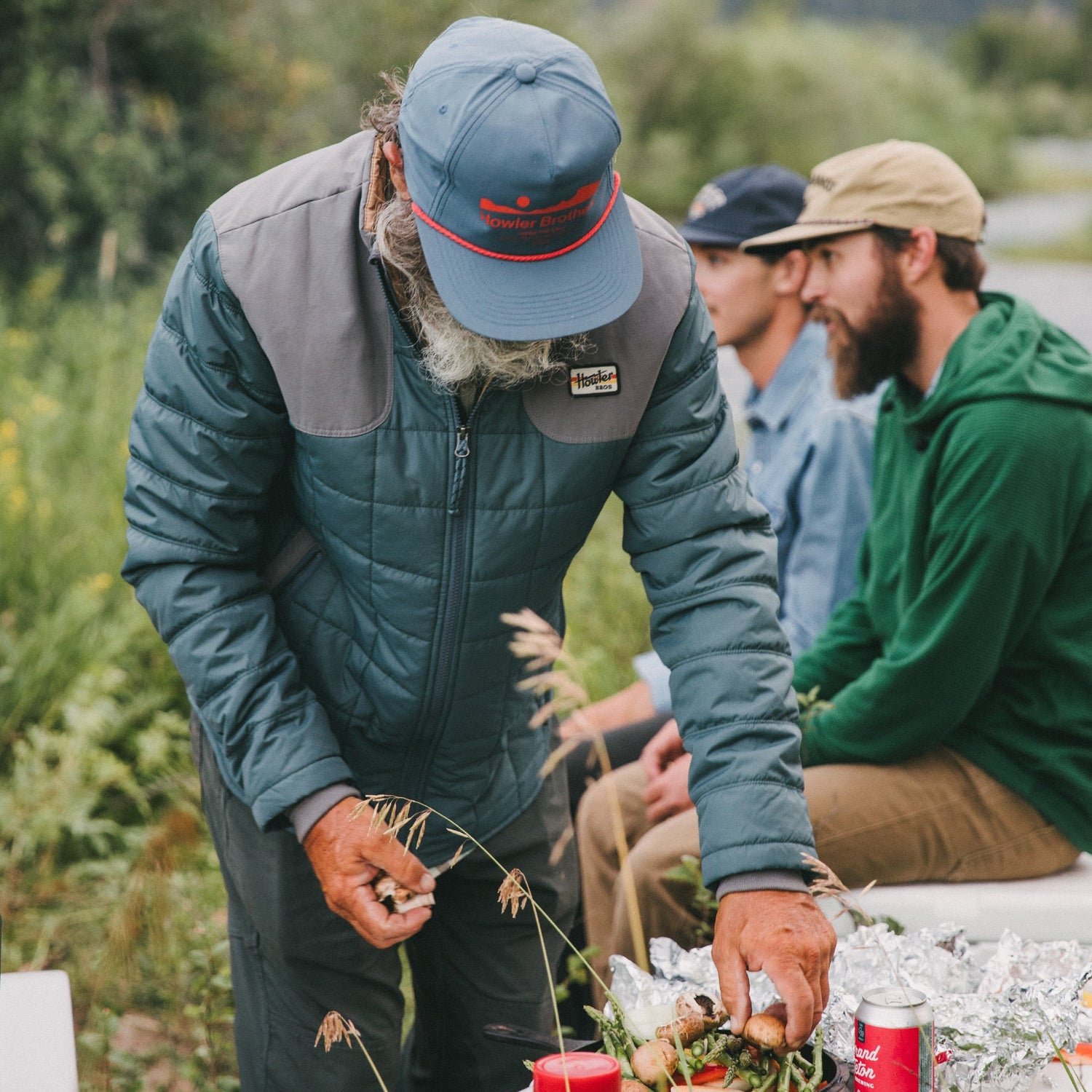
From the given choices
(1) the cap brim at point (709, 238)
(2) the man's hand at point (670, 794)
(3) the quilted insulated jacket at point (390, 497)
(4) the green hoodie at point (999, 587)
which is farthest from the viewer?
(1) the cap brim at point (709, 238)

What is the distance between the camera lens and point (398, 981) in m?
2.26

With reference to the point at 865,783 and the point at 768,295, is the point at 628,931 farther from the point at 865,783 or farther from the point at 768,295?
the point at 768,295

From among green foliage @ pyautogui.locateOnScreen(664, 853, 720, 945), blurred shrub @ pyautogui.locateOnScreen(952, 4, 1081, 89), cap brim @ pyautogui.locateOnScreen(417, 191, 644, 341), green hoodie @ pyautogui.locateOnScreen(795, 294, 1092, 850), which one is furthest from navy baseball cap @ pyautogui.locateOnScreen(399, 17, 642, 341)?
blurred shrub @ pyautogui.locateOnScreen(952, 4, 1081, 89)

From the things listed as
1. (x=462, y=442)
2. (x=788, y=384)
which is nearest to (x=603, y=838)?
(x=788, y=384)

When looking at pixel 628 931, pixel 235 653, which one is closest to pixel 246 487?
pixel 235 653

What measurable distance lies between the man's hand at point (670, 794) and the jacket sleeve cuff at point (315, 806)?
1182 millimetres

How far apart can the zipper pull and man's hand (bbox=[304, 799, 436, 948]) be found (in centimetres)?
51

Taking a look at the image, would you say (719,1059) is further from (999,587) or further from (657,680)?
(657,680)

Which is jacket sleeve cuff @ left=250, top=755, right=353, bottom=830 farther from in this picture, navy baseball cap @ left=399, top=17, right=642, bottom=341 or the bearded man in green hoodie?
the bearded man in green hoodie

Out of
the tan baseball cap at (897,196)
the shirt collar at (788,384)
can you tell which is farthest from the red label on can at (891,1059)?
the shirt collar at (788,384)

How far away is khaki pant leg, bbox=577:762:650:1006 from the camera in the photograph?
118 inches

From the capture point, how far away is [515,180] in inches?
61.4

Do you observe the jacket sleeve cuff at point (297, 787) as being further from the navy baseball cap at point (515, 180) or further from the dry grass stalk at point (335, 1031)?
the navy baseball cap at point (515, 180)

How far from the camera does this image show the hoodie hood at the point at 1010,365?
8.11ft
